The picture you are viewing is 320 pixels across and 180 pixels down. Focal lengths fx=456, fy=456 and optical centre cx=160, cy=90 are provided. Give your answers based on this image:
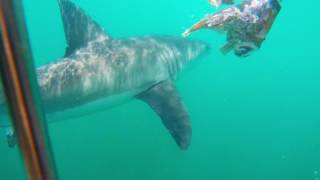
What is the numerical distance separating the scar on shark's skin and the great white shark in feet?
13.2

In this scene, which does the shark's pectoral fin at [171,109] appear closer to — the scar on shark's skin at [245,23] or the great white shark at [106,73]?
the great white shark at [106,73]

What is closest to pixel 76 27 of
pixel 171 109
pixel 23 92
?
pixel 171 109

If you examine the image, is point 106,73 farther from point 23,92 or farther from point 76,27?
point 23,92

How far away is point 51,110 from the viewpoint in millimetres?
7973

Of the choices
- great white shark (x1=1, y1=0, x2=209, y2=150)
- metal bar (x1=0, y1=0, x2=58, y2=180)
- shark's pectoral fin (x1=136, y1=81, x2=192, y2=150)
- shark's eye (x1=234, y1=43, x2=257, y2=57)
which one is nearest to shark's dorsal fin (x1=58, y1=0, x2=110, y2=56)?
great white shark (x1=1, y1=0, x2=209, y2=150)

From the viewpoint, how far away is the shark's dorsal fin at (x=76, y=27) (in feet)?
25.9

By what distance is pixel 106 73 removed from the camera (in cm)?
851

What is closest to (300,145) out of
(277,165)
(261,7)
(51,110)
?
(277,165)

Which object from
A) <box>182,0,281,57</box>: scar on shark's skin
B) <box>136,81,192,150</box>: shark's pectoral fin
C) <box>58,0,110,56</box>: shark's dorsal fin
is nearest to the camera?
<box>182,0,281,57</box>: scar on shark's skin

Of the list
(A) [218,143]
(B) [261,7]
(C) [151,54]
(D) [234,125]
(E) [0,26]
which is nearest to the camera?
(E) [0,26]

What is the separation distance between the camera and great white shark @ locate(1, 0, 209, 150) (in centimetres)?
791

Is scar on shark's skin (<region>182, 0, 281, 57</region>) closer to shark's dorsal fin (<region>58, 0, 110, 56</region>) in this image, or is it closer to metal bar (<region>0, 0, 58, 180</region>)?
metal bar (<region>0, 0, 58, 180</region>)

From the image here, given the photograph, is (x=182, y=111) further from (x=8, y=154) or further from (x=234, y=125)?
(x=8, y=154)

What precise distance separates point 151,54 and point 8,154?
63.3 feet
